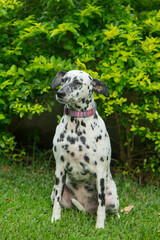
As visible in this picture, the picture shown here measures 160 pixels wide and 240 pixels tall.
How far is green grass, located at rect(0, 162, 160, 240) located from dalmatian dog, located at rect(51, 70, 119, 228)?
158mm

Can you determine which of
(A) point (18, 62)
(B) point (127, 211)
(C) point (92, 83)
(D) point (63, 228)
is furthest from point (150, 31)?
(D) point (63, 228)

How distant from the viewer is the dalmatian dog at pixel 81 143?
3191 mm

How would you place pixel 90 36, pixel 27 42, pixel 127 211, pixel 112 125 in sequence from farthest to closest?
pixel 112 125 → pixel 27 42 → pixel 90 36 → pixel 127 211

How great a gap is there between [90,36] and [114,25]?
36 cm

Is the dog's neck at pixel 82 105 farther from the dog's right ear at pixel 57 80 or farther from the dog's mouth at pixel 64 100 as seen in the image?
the dog's right ear at pixel 57 80

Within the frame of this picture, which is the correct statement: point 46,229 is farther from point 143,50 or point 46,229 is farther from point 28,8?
point 28,8

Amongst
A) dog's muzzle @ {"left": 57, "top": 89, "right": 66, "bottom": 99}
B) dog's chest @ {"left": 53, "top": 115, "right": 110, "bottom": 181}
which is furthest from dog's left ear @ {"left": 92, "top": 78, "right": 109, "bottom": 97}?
dog's muzzle @ {"left": 57, "top": 89, "right": 66, "bottom": 99}

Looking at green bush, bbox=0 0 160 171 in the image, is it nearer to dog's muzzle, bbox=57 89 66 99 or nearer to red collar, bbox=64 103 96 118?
red collar, bbox=64 103 96 118

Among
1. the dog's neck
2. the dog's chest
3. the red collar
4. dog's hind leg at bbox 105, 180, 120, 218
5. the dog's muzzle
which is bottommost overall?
dog's hind leg at bbox 105, 180, 120, 218

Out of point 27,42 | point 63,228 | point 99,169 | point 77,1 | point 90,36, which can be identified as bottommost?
→ point 63,228

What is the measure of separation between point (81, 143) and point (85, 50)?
59.4 inches

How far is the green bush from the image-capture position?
13.5 ft

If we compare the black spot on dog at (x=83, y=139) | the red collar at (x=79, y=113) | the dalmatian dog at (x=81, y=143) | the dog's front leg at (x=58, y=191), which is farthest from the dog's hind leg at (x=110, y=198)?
the red collar at (x=79, y=113)

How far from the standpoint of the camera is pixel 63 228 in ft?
10.8
